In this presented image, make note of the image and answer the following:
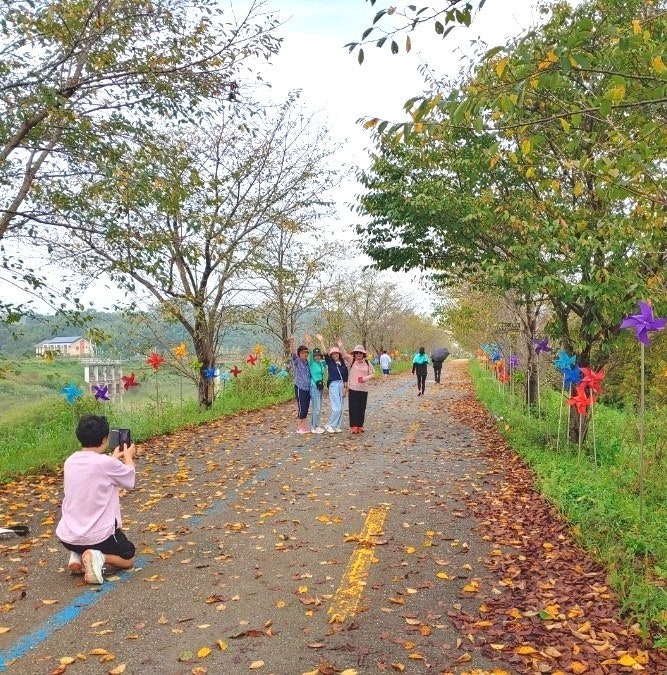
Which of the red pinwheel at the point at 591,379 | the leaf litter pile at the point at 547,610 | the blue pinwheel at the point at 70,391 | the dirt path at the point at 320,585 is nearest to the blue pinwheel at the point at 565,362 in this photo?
the red pinwheel at the point at 591,379

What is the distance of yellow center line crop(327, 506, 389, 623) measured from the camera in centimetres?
425

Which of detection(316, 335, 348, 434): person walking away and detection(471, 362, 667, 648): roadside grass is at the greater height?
detection(316, 335, 348, 434): person walking away

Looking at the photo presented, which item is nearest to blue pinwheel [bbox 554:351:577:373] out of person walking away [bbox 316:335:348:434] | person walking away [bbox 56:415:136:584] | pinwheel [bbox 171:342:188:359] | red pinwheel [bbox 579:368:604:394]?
red pinwheel [bbox 579:368:604:394]

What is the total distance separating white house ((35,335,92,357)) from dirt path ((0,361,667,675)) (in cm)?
191

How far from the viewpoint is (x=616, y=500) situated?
21.2 feet

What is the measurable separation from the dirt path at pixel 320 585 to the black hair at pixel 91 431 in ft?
3.75

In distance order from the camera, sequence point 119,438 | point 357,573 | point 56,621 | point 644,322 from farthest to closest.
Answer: point 644,322 < point 119,438 < point 357,573 < point 56,621

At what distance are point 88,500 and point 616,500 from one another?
541cm

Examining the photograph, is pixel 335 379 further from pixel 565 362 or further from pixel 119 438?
pixel 119 438

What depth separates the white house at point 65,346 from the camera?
8.55 m

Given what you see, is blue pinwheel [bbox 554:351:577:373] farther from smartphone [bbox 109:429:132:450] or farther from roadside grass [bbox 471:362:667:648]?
smartphone [bbox 109:429:132:450]

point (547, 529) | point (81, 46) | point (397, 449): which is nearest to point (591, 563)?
point (547, 529)

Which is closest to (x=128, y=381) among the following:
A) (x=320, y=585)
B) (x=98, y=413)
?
(x=98, y=413)

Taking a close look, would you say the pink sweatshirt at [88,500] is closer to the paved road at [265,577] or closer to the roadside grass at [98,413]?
the paved road at [265,577]
